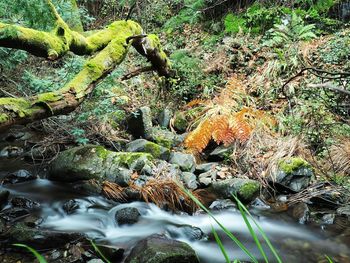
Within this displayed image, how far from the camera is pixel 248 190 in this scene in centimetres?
503

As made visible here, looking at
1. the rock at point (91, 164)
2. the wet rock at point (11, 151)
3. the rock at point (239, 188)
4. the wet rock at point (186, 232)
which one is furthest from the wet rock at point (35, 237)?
the wet rock at point (11, 151)

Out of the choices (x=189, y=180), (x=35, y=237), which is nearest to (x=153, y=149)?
(x=189, y=180)

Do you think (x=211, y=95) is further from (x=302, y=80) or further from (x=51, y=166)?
(x=51, y=166)

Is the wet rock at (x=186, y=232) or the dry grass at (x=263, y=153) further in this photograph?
the dry grass at (x=263, y=153)

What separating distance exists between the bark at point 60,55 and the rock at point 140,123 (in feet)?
5.04

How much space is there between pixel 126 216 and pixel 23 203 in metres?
1.39

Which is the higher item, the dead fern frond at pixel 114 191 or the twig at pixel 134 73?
the twig at pixel 134 73

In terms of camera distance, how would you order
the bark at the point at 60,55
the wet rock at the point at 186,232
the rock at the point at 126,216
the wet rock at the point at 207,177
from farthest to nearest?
the wet rock at the point at 207,177, the rock at the point at 126,216, the wet rock at the point at 186,232, the bark at the point at 60,55

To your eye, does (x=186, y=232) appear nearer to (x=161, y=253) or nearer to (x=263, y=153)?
(x=161, y=253)

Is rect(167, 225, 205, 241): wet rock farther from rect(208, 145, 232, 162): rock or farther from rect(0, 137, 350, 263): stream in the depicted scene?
rect(208, 145, 232, 162): rock

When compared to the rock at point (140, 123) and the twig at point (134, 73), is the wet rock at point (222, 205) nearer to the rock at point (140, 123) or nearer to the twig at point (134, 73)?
the rock at point (140, 123)

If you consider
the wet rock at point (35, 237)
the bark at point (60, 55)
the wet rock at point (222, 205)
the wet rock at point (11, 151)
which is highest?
the bark at point (60, 55)

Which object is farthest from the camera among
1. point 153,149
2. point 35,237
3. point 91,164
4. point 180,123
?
point 180,123

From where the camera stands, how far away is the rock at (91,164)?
5328 millimetres
